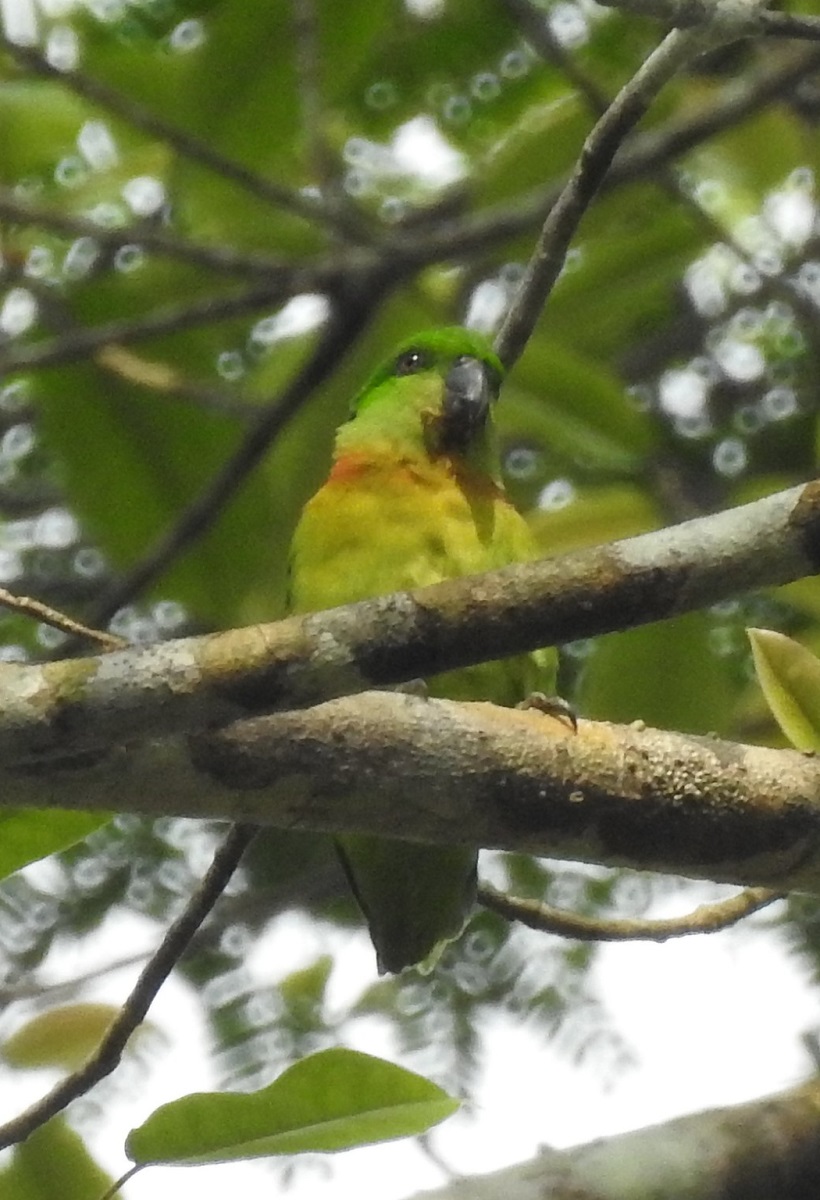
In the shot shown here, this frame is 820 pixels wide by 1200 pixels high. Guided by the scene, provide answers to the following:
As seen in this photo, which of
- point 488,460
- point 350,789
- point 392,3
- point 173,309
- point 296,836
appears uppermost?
point 392,3

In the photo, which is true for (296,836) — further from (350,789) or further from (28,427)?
(350,789)

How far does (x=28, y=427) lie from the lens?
3.25 metres

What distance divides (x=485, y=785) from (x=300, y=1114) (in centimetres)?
47

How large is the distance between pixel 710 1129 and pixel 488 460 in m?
1.14

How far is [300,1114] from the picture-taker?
70.4 inches

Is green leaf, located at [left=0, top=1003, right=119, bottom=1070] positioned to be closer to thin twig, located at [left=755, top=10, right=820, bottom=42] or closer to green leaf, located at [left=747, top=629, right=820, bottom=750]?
green leaf, located at [left=747, top=629, right=820, bottom=750]

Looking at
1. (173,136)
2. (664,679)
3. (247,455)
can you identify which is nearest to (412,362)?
(247,455)

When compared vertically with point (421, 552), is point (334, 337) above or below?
above

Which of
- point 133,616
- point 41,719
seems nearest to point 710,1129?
point 41,719

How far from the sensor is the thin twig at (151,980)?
1848 mm

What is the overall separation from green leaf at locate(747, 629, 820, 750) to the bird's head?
80 centimetres

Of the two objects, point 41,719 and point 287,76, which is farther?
point 287,76

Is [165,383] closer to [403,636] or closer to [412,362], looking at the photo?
[412,362]

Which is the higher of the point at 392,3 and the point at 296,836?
the point at 392,3
